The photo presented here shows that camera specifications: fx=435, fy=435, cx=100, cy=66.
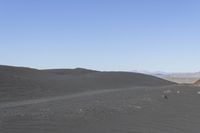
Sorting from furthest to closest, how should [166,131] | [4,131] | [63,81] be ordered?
[63,81] → [166,131] → [4,131]

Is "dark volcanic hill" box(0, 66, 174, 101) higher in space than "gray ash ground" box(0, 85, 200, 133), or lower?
higher

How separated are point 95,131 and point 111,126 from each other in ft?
3.58

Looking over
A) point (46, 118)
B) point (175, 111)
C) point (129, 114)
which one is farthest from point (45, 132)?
point (175, 111)

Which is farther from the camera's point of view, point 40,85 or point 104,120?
point 40,85

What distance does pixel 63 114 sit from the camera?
47.1 feet

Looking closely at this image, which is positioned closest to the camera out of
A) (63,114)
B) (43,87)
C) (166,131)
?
(166,131)

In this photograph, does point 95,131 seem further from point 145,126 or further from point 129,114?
point 129,114

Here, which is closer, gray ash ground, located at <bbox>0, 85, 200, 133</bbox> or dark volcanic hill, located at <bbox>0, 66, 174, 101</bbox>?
gray ash ground, located at <bbox>0, 85, 200, 133</bbox>

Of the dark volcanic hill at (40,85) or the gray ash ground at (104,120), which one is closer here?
the gray ash ground at (104,120)

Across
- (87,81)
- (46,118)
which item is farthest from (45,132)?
(87,81)

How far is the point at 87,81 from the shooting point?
38281 millimetres

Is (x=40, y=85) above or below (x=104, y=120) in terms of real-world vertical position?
above

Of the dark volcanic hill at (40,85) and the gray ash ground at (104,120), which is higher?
the dark volcanic hill at (40,85)

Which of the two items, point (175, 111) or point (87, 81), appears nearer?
point (175, 111)
